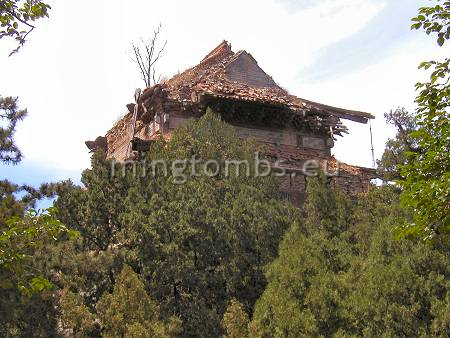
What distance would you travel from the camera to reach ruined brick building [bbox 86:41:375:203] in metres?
19.7

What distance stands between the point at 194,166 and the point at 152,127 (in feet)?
18.8

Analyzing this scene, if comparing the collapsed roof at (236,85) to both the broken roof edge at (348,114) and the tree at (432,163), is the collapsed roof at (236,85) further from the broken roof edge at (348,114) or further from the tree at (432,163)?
the tree at (432,163)

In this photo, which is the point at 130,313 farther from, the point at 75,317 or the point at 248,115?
the point at 248,115

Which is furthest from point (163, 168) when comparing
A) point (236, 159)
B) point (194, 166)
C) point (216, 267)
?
point (216, 267)

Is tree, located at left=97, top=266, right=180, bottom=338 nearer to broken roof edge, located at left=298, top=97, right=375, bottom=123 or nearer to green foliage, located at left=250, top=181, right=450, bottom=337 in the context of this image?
green foliage, located at left=250, top=181, right=450, bottom=337

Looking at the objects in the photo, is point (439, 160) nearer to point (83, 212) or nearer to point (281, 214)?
point (281, 214)

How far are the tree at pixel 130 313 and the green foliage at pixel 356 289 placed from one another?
1688 mm

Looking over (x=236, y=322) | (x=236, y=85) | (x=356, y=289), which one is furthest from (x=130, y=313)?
(x=236, y=85)

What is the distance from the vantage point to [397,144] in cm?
2150

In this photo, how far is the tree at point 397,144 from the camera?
20.7m

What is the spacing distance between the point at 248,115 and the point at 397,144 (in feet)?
16.0

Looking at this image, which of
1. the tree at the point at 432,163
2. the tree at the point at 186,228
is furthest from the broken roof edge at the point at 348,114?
the tree at the point at 432,163

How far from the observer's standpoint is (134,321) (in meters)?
11.7

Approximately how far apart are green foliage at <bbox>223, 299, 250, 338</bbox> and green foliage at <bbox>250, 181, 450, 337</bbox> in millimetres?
270
